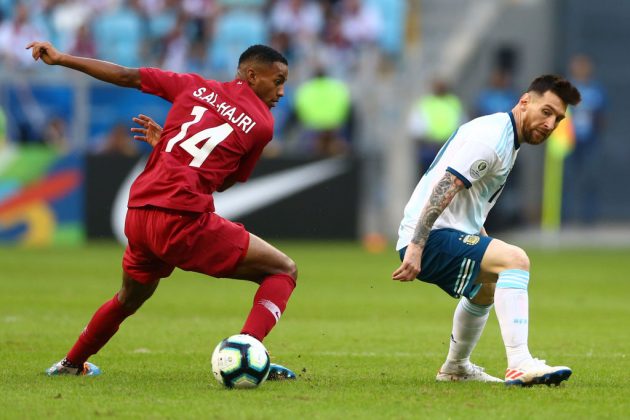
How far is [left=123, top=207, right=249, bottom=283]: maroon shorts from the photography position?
7391mm

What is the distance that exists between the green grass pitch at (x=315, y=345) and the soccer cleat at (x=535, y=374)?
8 cm

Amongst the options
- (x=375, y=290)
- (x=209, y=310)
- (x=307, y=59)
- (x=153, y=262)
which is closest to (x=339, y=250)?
(x=307, y=59)

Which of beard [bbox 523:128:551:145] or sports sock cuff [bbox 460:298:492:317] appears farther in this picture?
sports sock cuff [bbox 460:298:492:317]

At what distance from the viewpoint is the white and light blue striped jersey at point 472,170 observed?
7.37 meters

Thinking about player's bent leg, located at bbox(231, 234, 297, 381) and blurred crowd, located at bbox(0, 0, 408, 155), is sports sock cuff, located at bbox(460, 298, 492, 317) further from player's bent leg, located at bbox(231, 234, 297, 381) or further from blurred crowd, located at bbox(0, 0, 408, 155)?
blurred crowd, located at bbox(0, 0, 408, 155)

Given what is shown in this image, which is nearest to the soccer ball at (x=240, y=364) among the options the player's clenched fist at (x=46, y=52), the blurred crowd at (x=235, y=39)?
the player's clenched fist at (x=46, y=52)

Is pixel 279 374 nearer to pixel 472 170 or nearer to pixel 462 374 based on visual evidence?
pixel 462 374

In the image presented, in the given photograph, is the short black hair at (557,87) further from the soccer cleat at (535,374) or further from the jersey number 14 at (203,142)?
the jersey number 14 at (203,142)

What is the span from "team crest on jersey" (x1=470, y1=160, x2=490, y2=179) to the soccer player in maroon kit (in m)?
1.19

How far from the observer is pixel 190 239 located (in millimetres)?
7387

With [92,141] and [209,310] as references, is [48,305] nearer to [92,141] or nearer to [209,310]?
[209,310]

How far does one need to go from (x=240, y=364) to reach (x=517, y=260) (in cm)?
164

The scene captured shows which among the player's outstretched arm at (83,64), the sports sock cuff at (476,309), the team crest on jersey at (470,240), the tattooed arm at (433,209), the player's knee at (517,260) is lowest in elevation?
the sports sock cuff at (476,309)

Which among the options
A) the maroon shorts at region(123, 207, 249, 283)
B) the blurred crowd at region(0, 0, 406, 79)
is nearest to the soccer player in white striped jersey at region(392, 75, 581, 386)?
the maroon shorts at region(123, 207, 249, 283)
